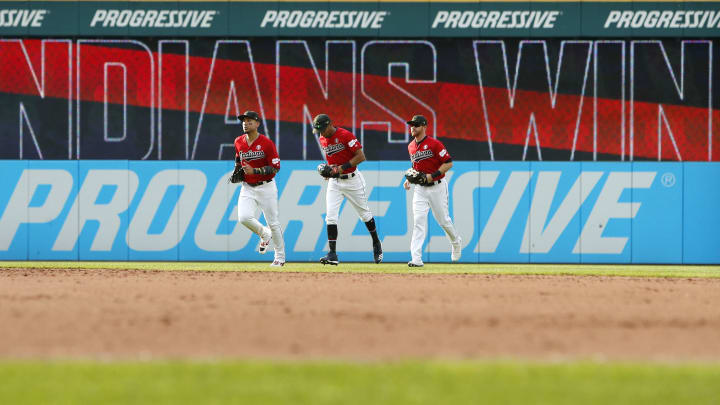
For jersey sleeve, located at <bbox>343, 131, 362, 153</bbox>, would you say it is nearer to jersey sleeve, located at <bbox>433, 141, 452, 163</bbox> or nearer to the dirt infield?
jersey sleeve, located at <bbox>433, 141, 452, 163</bbox>

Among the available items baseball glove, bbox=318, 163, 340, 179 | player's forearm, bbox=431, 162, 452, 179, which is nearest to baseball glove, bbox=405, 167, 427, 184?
player's forearm, bbox=431, 162, 452, 179

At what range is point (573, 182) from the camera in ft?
56.3

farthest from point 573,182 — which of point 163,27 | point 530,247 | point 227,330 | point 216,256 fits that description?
point 227,330

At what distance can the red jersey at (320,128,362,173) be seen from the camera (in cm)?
1402

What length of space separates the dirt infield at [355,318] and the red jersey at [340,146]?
2.52 metres

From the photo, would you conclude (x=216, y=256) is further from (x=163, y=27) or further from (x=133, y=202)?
(x=163, y=27)

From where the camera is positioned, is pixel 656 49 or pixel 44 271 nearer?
pixel 44 271

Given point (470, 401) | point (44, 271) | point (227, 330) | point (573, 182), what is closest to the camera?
point (470, 401)

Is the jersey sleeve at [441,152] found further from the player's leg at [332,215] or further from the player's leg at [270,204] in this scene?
the player's leg at [270,204]

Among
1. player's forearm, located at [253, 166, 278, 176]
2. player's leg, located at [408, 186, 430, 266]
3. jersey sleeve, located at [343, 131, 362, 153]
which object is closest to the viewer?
player's forearm, located at [253, 166, 278, 176]

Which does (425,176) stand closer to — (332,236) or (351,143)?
(351,143)

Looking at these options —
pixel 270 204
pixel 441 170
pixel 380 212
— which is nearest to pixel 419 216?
pixel 441 170

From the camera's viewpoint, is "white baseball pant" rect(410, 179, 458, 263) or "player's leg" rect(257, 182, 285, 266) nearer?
"player's leg" rect(257, 182, 285, 266)

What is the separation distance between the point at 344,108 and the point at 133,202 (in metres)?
3.96
